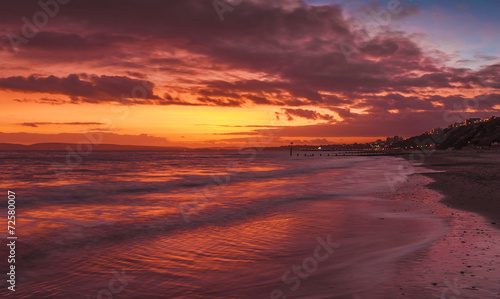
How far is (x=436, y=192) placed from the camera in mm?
22641

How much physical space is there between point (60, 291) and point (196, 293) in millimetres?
3067

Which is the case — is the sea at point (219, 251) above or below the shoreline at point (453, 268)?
below

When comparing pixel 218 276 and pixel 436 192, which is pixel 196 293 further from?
pixel 436 192

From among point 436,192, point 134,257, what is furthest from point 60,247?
point 436,192

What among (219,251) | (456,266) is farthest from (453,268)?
(219,251)

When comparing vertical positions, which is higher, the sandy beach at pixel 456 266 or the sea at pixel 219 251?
the sandy beach at pixel 456 266

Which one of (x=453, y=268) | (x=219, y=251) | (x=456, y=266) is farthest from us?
(x=219, y=251)

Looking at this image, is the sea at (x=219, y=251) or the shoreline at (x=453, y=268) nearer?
the shoreline at (x=453, y=268)

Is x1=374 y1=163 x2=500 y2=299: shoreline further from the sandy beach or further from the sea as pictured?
the sea

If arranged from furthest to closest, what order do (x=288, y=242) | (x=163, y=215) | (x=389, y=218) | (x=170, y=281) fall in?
(x=163, y=215) → (x=389, y=218) → (x=288, y=242) → (x=170, y=281)

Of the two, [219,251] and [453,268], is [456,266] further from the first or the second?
[219,251]

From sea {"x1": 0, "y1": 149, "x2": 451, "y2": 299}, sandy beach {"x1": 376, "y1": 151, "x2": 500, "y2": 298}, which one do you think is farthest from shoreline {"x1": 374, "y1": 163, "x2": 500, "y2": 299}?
sea {"x1": 0, "y1": 149, "x2": 451, "y2": 299}

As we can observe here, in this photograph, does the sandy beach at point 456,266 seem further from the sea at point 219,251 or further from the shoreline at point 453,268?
the sea at point 219,251

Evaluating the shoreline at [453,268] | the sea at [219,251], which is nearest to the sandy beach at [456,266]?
the shoreline at [453,268]
